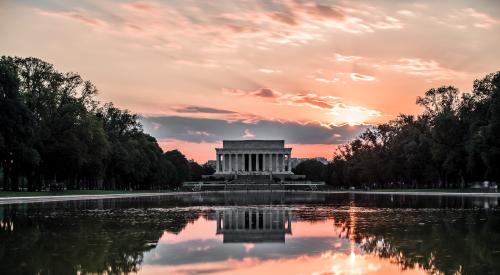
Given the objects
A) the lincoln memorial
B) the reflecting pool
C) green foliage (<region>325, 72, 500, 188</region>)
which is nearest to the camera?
the reflecting pool

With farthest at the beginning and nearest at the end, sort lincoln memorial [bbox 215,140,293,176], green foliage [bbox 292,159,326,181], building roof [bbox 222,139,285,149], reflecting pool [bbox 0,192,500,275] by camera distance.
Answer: building roof [bbox 222,139,285,149], lincoln memorial [bbox 215,140,293,176], green foliage [bbox 292,159,326,181], reflecting pool [bbox 0,192,500,275]

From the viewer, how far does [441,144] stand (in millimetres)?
78938

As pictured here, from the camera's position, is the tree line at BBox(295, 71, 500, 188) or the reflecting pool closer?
the reflecting pool

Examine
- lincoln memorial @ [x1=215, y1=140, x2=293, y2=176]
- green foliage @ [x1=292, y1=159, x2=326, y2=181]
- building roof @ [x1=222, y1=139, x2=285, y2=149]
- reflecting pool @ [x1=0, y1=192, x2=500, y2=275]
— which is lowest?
reflecting pool @ [x1=0, y1=192, x2=500, y2=275]

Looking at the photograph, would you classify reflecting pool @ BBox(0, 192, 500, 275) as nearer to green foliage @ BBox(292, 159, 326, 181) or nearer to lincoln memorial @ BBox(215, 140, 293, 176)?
green foliage @ BBox(292, 159, 326, 181)

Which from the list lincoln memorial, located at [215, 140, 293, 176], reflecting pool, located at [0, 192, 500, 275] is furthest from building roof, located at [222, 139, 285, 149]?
reflecting pool, located at [0, 192, 500, 275]

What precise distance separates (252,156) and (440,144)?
104 meters

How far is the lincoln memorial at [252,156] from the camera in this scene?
17575 cm

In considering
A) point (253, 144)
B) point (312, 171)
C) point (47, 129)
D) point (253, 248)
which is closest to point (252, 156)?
point (253, 144)

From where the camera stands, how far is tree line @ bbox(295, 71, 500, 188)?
65250mm

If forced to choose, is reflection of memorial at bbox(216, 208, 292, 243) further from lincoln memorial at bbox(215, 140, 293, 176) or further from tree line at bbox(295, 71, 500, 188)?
lincoln memorial at bbox(215, 140, 293, 176)

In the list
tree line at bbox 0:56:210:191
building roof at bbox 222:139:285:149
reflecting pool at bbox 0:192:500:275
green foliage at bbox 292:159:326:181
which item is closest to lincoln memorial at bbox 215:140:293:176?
building roof at bbox 222:139:285:149

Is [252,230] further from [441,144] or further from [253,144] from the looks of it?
[253,144]

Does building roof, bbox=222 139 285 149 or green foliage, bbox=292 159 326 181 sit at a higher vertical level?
building roof, bbox=222 139 285 149
